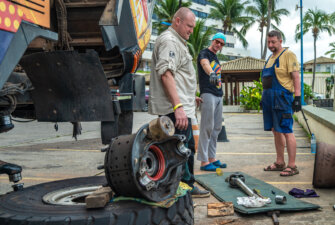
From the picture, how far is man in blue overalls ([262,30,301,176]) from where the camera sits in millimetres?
4902

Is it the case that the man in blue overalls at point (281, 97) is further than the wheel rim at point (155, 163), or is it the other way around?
the man in blue overalls at point (281, 97)

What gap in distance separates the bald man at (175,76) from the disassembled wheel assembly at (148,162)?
0.65 m

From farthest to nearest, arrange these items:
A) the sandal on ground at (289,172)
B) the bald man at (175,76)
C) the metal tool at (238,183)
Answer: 1. the sandal on ground at (289,172)
2. the metal tool at (238,183)
3. the bald man at (175,76)

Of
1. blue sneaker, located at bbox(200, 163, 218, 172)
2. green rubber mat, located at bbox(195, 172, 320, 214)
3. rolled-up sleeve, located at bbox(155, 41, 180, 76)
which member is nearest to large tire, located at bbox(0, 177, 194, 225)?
green rubber mat, located at bbox(195, 172, 320, 214)

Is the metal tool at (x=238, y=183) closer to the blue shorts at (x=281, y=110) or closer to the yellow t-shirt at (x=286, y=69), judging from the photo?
the blue shorts at (x=281, y=110)

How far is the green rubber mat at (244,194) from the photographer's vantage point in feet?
10.9

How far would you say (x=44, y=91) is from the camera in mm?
3434

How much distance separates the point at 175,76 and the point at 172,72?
25cm

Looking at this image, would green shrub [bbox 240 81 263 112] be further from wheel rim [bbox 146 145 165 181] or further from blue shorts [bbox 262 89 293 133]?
wheel rim [bbox 146 145 165 181]

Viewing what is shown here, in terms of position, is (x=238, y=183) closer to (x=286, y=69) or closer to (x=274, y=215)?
(x=274, y=215)

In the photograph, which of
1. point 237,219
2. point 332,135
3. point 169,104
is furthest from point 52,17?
point 332,135

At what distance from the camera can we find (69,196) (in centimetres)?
280

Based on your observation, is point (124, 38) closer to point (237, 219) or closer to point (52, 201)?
point (52, 201)

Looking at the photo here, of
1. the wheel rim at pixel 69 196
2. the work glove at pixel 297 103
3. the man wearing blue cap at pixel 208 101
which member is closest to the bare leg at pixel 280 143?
the work glove at pixel 297 103
